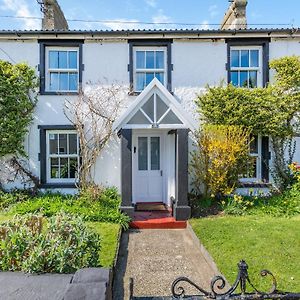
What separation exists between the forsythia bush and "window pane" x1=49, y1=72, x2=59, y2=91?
225 inches

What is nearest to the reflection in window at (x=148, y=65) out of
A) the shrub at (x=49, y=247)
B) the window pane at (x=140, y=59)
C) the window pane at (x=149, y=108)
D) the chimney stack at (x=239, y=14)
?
the window pane at (x=140, y=59)

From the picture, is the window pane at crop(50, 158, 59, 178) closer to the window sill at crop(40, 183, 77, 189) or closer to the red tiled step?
the window sill at crop(40, 183, 77, 189)

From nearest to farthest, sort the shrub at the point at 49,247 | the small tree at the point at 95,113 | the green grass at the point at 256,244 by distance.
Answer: the shrub at the point at 49,247 < the green grass at the point at 256,244 < the small tree at the point at 95,113

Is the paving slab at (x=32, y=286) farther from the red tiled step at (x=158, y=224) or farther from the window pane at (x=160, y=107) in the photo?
the window pane at (x=160, y=107)

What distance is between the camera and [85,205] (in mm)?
9633

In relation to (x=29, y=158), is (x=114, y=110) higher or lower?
higher

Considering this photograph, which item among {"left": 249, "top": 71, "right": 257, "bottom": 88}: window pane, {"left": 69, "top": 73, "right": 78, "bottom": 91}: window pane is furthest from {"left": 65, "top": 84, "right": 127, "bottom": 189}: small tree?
{"left": 249, "top": 71, "right": 257, "bottom": 88}: window pane

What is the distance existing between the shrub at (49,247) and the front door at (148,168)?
21.0ft

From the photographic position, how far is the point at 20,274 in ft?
12.5

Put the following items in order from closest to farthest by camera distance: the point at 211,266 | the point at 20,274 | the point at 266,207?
the point at 20,274, the point at 211,266, the point at 266,207

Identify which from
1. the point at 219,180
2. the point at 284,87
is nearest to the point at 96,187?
the point at 219,180

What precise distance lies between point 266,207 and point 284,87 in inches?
172

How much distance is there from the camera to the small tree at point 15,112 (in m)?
10.3

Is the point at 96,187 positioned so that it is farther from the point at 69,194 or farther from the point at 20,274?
the point at 20,274
